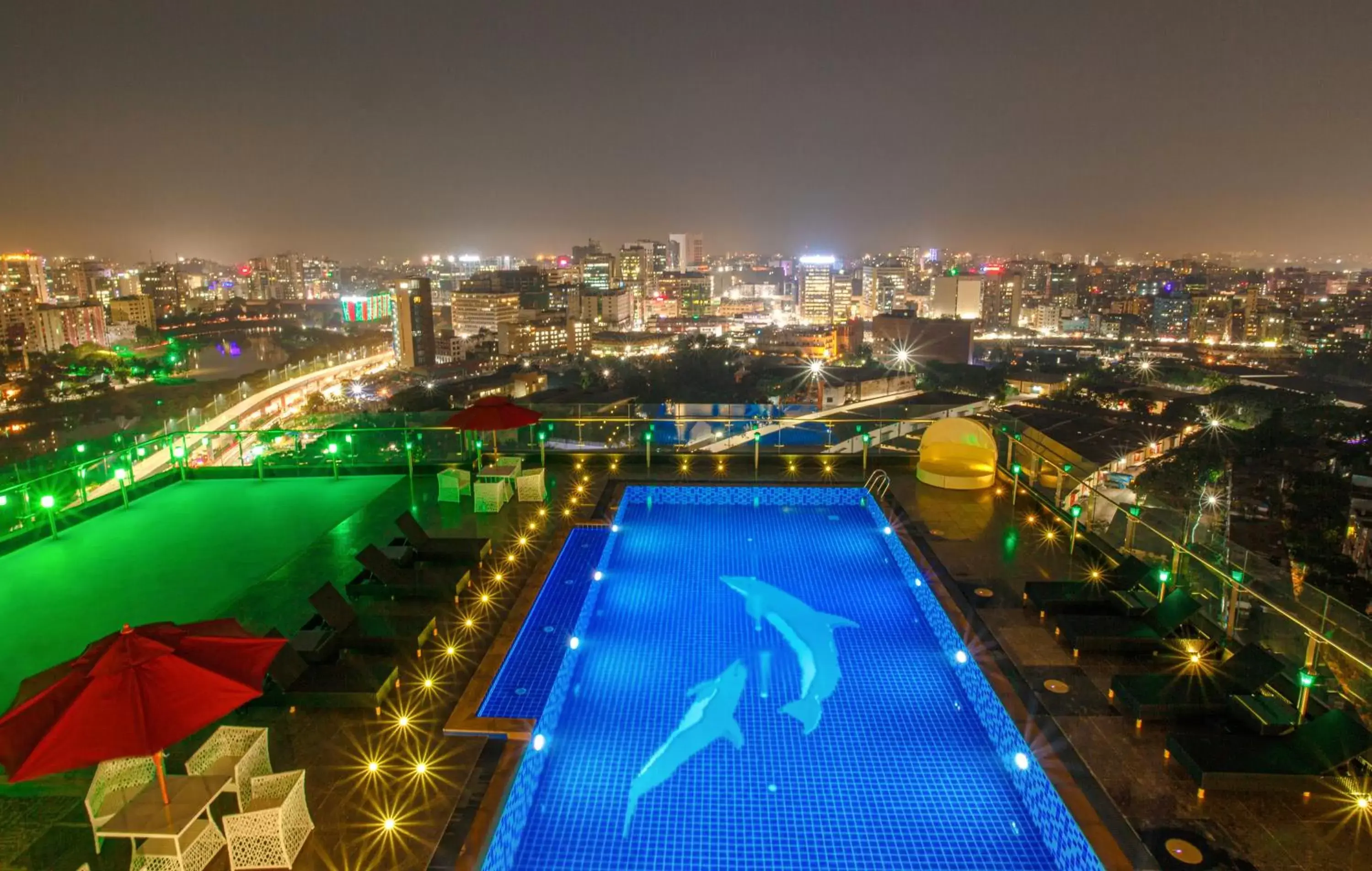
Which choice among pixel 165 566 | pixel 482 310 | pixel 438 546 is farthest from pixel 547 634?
pixel 482 310

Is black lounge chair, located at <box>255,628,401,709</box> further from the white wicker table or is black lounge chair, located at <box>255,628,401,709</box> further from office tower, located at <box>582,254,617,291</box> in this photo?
office tower, located at <box>582,254,617,291</box>

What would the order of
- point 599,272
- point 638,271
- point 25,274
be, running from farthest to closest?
point 638,271, point 599,272, point 25,274

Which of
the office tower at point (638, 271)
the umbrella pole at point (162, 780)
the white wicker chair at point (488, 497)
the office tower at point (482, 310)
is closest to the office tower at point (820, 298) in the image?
the office tower at point (638, 271)

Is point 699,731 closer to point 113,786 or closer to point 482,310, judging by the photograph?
point 113,786

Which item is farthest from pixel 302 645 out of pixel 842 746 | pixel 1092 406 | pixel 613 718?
pixel 1092 406

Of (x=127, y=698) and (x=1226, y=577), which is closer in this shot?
(x=127, y=698)

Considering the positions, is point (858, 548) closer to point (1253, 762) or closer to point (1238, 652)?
point (1238, 652)
